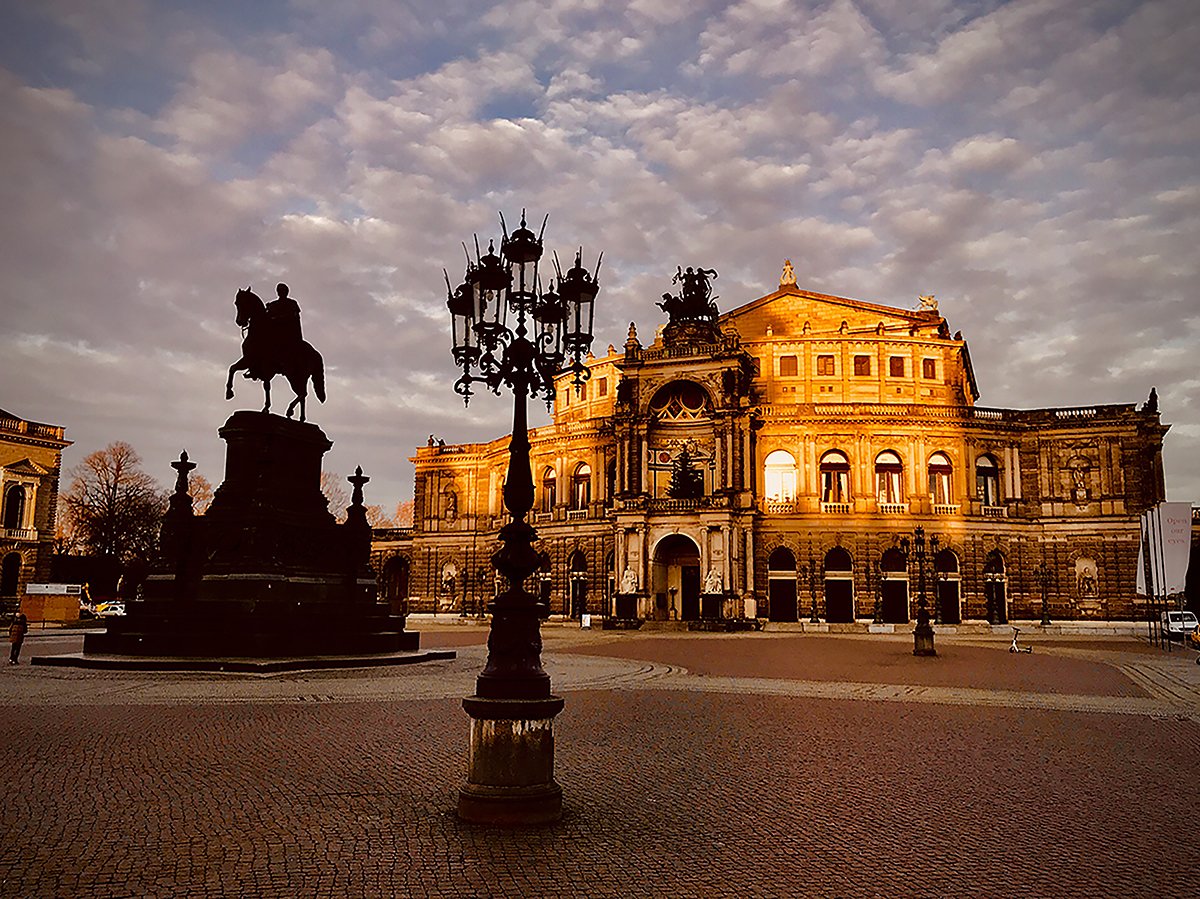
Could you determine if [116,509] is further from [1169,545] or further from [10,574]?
[1169,545]

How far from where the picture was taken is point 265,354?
78.0ft

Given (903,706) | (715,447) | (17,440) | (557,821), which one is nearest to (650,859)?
(557,821)

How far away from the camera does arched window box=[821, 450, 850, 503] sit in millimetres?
58625

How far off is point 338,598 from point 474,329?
14.3 m

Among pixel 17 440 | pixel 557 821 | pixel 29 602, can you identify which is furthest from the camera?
pixel 17 440

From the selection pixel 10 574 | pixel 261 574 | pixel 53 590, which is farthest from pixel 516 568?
pixel 10 574

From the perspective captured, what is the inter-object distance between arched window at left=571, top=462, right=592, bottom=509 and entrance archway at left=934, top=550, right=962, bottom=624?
74.2ft

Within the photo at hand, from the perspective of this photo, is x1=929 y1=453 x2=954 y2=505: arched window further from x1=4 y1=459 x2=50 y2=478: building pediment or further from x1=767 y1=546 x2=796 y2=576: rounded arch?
x1=4 y1=459 x2=50 y2=478: building pediment

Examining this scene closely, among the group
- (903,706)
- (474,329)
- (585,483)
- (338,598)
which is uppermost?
(585,483)

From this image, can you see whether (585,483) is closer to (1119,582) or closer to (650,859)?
(1119,582)

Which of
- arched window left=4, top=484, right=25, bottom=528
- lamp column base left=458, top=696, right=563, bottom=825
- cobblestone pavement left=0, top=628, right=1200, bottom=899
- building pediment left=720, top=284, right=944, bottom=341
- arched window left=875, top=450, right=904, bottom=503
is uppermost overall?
building pediment left=720, top=284, right=944, bottom=341

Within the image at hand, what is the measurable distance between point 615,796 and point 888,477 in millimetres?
52918

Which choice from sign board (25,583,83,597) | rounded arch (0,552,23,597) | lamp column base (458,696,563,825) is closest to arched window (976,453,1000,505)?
sign board (25,583,83,597)

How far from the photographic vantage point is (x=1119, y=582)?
56.3m
